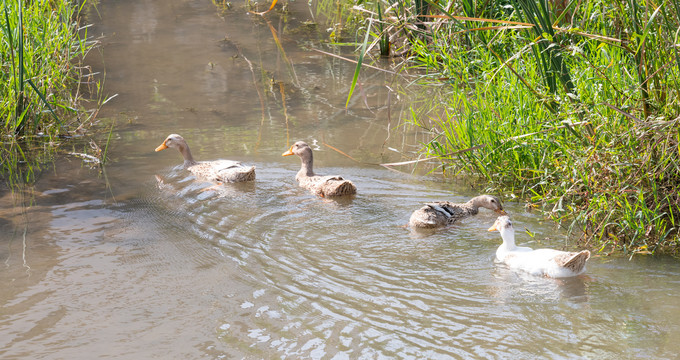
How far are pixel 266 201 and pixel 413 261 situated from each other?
82.2 inches

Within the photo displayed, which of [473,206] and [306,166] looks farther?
[306,166]

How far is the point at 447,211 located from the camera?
6.54m

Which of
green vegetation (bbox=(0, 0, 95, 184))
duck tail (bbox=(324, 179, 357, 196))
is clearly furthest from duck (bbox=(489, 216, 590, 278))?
green vegetation (bbox=(0, 0, 95, 184))

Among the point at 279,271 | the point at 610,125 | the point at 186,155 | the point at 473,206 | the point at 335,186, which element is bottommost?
the point at 279,271

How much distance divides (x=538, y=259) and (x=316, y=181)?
2.80 metres

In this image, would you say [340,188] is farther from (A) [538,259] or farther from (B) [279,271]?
(A) [538,259]

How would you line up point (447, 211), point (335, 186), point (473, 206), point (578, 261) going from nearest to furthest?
1. point (578, 261)
2. point (447, 211)
3. point (473, 206)
4. point (335, 186)

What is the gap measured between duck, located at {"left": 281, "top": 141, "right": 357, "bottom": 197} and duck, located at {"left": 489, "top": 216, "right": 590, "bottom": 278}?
1798mm

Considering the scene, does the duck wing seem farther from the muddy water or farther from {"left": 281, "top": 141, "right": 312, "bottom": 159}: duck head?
{"left": 281, "top": 141, "right": 312, "bottom": 159}: duck head

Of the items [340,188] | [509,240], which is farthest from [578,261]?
[340,188]

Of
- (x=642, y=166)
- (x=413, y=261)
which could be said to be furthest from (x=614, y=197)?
(x=413, y=261)

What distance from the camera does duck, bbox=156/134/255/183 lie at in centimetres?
779

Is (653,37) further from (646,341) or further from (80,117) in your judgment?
(80,117)

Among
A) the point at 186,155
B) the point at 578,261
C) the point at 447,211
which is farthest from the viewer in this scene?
the point at 186,155
